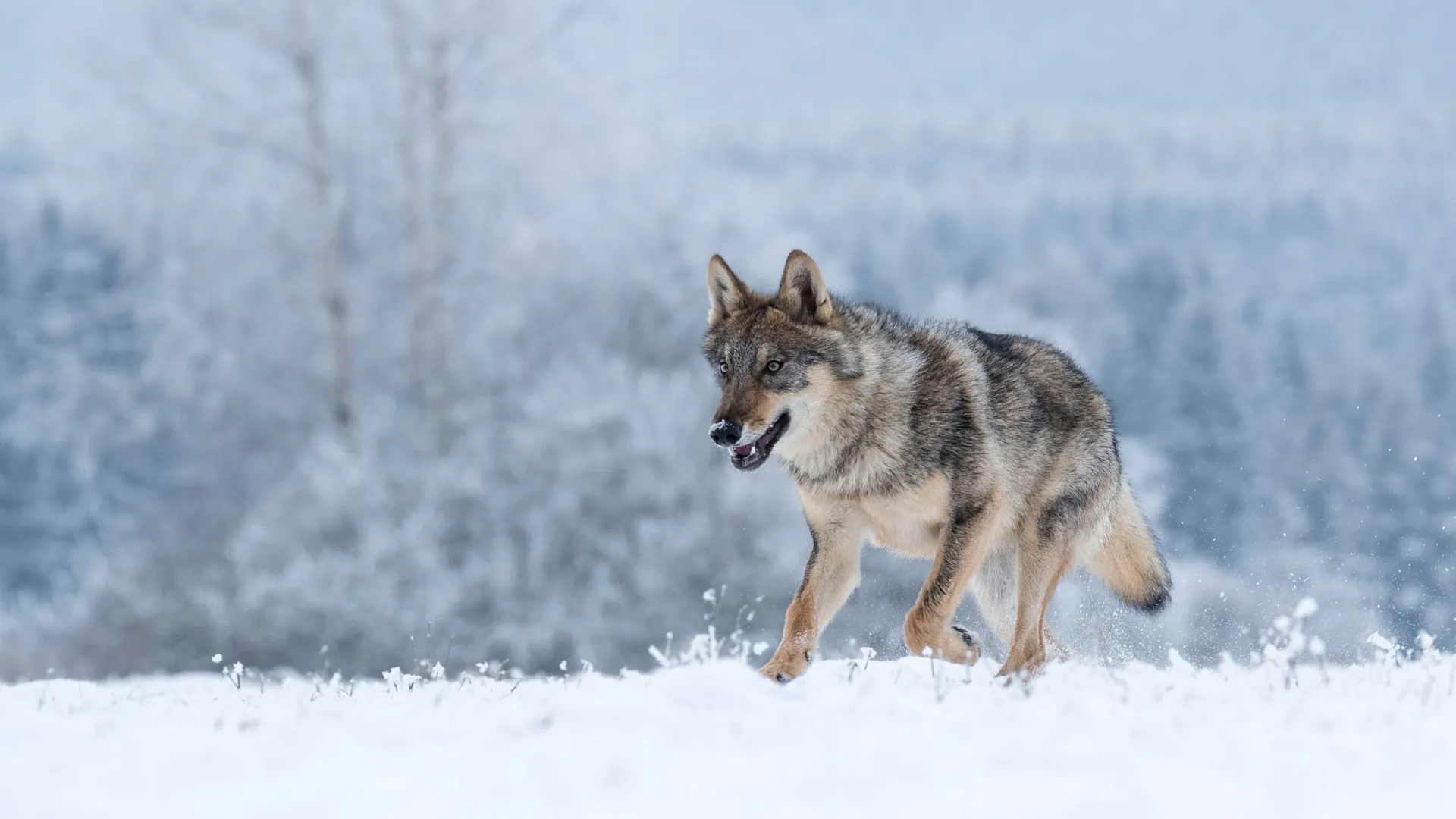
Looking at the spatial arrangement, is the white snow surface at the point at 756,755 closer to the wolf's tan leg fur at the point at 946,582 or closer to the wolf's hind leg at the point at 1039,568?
the wolf's tan leg fur at the point at 946,582

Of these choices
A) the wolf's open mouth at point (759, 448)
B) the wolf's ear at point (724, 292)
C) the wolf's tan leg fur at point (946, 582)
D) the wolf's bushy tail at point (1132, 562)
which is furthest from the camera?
the wolf's bushy tail at point (1132, 562)

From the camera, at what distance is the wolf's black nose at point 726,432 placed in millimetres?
5473

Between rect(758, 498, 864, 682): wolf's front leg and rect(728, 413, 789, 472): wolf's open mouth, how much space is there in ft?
1.32

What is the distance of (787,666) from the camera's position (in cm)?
551

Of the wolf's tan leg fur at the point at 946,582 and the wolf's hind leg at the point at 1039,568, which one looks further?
the wolf's hind leg at the point at 1039,568

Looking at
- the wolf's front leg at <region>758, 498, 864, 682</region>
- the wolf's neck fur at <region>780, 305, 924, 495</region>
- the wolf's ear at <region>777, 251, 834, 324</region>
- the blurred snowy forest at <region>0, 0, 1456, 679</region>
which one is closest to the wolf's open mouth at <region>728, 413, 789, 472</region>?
the wolf's neck fur at <region>780, 305, 924, 495</region>

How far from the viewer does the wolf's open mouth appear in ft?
18.3

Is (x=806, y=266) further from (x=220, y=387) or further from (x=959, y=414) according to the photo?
(x=220, y=387)

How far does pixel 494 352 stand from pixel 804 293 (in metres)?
18.9

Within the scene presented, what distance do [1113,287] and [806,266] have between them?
87.1 feet

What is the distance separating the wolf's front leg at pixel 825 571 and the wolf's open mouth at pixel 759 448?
0.40 metres

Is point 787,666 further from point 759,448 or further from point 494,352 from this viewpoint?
point 494,352

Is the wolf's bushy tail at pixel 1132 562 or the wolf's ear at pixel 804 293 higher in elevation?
the wolf's ear at pixel 804 293

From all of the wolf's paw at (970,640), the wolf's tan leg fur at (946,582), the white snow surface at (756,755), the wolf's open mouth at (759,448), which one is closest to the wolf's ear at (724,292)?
the wolf's open mouth at (759,448)
